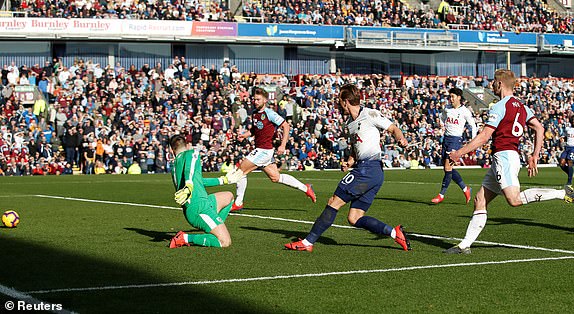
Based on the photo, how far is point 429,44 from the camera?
58.2m

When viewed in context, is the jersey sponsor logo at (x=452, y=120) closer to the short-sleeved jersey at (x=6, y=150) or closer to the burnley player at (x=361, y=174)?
the burnley player at (x=361, y=174)

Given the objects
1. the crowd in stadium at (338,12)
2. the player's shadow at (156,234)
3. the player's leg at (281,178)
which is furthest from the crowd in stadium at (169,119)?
the player's shadow at (156,234)

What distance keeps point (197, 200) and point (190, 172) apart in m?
0.47

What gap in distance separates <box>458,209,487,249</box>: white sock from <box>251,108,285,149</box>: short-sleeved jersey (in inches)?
284

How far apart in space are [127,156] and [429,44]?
26151 mm

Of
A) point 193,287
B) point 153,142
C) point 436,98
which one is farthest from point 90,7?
point 193,287

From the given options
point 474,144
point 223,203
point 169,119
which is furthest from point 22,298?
point 169,119

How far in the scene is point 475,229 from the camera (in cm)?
1107

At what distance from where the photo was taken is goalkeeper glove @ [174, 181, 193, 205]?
10805 mm

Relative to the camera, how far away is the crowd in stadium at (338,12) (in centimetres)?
4862

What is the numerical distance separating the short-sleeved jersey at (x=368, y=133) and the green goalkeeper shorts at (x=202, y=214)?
2.05 metres

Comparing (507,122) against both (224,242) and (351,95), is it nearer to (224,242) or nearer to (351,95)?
(351,95)

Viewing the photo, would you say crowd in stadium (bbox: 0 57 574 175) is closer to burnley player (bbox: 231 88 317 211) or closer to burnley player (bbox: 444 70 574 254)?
burnley player (bbox: 231 88 317 211)

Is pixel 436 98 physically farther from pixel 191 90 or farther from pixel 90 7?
pixel 90 7
